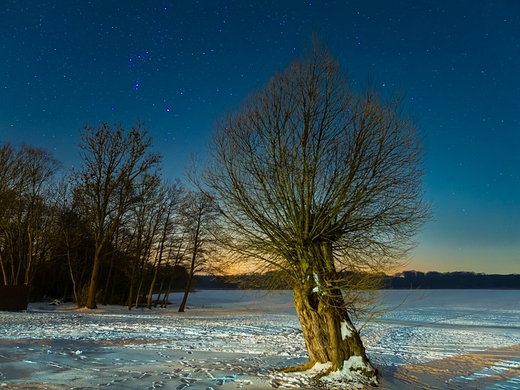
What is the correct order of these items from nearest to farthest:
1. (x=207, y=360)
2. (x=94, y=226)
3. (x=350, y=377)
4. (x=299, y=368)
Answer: (x=350, y=377), (x=299, y=368), (x=207, y=360), (x=94, y=226)

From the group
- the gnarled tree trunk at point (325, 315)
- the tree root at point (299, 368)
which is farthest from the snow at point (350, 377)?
the tree root at point (299, 368)

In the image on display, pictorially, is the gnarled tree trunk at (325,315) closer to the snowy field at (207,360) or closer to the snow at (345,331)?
the snow at (345,331)

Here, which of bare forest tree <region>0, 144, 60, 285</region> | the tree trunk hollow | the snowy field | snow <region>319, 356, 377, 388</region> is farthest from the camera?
bare forest tree <region>0, 144, 60, 285</region>

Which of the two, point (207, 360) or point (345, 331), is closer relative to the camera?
point (345, 331)

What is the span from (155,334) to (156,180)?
57.1 ft

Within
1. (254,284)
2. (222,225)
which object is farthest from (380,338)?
(222,225)

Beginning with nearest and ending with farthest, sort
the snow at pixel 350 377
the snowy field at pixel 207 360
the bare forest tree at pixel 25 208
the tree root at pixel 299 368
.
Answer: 1. the snowy field at pixel 207 360
2. the snow at pixel 350 377
3. the tree root at pixel 299 368
4. the bare forest tree at pixel 25 208

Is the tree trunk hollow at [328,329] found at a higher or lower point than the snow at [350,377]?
higher

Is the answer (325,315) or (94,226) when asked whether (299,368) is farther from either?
(94,226)

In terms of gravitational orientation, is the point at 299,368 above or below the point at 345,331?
below

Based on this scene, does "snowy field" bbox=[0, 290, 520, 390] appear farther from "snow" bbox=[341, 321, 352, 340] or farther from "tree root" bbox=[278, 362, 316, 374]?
"snow" bbox=[341, 321, 352, 340]

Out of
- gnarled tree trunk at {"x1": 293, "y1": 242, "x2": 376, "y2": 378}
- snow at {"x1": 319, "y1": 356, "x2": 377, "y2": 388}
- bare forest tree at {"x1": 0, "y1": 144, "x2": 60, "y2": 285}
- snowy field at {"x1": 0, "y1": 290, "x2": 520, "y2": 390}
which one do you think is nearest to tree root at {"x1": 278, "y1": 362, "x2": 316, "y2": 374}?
gnarled tree trunk at {"x1": 293, "y1": 242, "x2": 376, "y2": 378}

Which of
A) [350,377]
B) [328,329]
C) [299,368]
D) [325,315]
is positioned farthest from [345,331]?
[299,368]

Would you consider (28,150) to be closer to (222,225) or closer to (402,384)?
(222,225)
